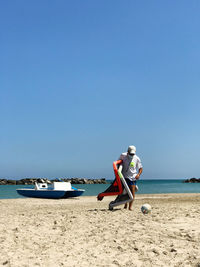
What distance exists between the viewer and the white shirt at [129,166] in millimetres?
9961

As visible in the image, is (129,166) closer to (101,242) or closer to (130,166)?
(130,166)

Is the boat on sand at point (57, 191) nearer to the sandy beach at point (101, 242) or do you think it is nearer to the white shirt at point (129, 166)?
the white shirt at point (129, 166)

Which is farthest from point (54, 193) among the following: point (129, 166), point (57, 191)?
point (129, 166)

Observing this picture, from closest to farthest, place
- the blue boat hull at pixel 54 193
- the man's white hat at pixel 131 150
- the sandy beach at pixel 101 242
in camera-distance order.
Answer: the sandy beach at pixel 101 242, the man's white hat at pixel 131 150, the blue boat hull at pixel 54 193

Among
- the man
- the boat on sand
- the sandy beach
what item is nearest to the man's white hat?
the man

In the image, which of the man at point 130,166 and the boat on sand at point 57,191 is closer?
the man at point 130,166

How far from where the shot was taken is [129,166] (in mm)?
9945

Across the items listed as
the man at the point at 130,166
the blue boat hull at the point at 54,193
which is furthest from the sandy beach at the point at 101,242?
the blue boat hull at the point at 54,193

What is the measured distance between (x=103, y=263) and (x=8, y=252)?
1.72 m

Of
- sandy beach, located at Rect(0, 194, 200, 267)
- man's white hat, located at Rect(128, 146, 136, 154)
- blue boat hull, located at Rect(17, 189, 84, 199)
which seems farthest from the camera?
blue boat hull, located at Rect(17, 189, 84, 199)

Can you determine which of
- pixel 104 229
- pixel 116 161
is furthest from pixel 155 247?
pixel 116 161

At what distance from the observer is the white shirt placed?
392 inches

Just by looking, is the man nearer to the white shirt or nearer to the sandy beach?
the white shirt

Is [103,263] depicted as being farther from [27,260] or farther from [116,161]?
[116,161]
